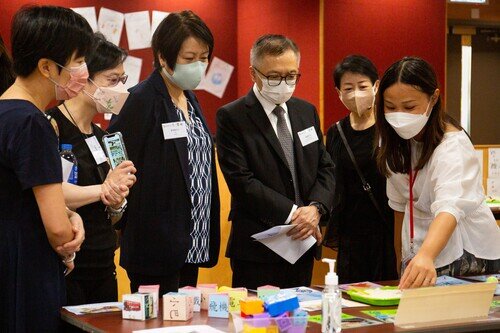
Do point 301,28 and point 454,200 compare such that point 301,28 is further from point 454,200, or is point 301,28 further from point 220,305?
point 220,305

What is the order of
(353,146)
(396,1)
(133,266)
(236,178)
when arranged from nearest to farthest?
(133,266) → (236,178) → (353,146) → (396,1)

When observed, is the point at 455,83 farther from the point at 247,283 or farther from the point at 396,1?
the point at 247,283

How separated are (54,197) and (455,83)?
5.96 meters

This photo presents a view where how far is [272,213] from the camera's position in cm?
358

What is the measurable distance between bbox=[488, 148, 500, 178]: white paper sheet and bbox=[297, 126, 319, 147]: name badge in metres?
2.62

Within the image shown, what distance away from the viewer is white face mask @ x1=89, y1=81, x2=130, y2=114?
3.33 meters

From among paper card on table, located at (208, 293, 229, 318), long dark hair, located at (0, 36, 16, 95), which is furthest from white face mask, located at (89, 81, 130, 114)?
paper card on table, located at (208, 293, 229, 318)

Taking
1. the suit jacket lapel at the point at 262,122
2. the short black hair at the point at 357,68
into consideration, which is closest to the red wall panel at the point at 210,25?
the short black hair at the point at 357,68

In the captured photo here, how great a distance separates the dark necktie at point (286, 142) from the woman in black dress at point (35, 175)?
140cm

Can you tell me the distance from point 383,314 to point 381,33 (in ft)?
14.9

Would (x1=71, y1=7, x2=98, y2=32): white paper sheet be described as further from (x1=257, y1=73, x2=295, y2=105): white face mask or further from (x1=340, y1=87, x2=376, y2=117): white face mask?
(x1=257, y1=73, x2=295, y2=105): white face mask

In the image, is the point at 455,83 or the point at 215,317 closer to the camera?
the point at 215,317

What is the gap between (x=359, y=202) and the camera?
164 inches

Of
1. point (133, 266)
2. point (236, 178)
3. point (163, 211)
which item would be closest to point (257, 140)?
point (236, 178)
